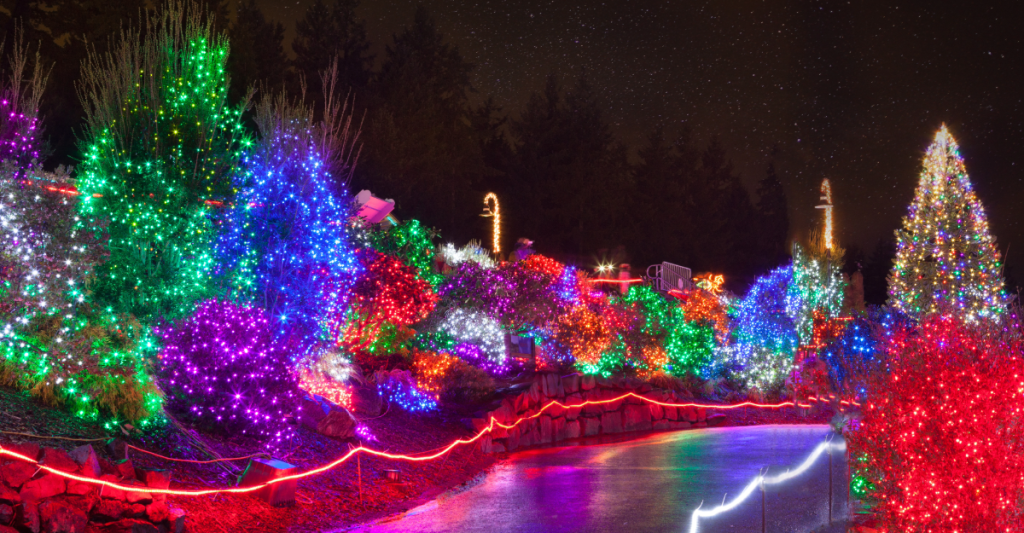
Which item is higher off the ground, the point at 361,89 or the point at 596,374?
the point at 361,89

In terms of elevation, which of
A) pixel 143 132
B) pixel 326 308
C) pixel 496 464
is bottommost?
pixel 496 464

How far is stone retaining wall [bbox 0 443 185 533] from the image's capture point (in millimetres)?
5637

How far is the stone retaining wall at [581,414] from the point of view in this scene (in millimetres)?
14523

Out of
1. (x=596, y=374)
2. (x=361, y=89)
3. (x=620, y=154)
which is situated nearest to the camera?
(x=596, y=374)

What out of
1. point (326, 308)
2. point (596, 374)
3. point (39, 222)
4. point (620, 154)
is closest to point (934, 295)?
point (596, 374)

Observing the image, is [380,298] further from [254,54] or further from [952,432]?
[254,54]

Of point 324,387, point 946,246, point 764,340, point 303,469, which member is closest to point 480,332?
point 324,387

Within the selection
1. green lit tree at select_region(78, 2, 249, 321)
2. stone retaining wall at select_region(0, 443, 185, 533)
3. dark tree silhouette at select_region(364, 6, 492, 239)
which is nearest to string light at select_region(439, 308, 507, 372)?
green lit tree at select_region(78, 2, 249, 321)

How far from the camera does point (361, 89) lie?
115 feet

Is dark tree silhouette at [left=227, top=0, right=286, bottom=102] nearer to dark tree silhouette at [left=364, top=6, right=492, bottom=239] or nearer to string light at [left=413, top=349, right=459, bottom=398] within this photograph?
dark tree silhouette at [left=364, top=6, right=492, bottom=239]

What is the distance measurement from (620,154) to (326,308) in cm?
3928

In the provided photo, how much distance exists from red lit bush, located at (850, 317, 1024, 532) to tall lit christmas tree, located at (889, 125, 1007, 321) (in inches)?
647

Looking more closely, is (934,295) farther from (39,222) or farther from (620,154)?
(620,154)

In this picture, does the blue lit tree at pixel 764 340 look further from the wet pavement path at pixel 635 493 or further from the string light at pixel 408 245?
the string light at pixel 408 245
